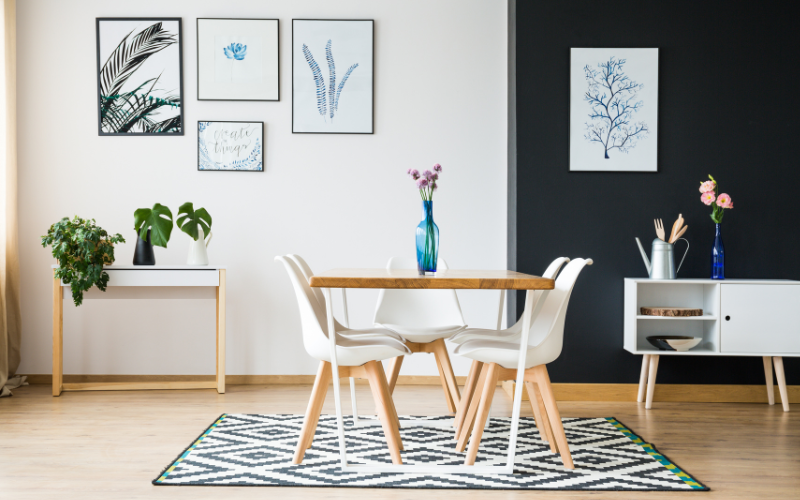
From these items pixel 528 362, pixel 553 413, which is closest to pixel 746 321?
pixel 553 413

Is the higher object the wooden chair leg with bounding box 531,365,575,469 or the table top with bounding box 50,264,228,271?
the table top with bounding box 50,264,228,271

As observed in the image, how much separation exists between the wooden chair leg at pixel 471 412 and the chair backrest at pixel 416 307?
72cm

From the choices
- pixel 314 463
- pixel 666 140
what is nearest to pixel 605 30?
pixel 666 140

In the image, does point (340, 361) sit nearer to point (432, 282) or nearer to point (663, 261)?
point (432, 282)

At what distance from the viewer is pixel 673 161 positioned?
3568 mm

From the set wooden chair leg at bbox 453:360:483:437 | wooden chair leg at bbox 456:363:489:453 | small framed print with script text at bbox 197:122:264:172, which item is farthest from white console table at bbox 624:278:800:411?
small framed print with script text at bbox 197:122:264:172

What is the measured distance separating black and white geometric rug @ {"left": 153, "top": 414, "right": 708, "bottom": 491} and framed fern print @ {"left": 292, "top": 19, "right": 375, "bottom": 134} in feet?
6.38

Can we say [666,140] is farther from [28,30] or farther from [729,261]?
[28,30]

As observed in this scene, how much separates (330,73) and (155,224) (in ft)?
4.69

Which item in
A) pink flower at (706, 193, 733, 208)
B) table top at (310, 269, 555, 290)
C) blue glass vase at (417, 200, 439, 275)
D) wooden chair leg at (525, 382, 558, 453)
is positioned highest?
pink flower at (706, 193, 733, 208)

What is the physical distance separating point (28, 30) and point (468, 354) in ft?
11.8

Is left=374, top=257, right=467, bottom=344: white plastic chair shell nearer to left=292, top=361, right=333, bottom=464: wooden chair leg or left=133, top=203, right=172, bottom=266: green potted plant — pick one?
Answer: left=292, top=361, right=333, bottom=464: wooden chair leg

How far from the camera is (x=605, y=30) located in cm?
355

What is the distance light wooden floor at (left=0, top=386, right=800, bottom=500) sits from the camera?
2.06 meters
